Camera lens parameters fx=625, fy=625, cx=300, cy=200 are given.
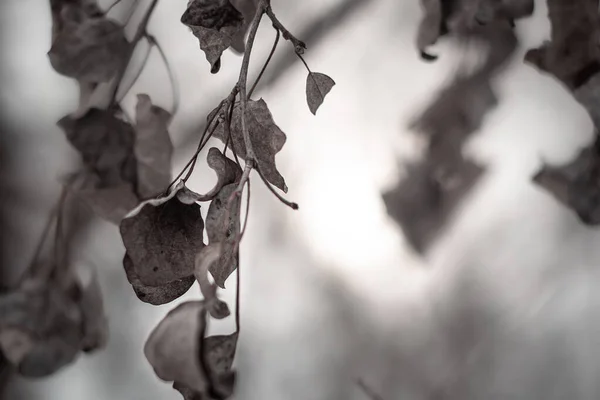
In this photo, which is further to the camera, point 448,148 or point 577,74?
point 448,148

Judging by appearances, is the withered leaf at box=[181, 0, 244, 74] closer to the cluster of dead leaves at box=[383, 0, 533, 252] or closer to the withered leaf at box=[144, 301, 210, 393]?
the withered leaf at box=[144, 301, 210, 393]

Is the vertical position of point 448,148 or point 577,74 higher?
point 577,74

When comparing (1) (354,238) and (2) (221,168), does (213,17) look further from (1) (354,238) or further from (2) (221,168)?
(1) (354,238)

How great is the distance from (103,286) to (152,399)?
0.43 ft

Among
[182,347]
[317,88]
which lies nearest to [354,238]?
[317,88]

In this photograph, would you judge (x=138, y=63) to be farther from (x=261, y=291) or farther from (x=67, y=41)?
(x=67, y=41)

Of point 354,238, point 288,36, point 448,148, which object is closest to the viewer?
point 288,36

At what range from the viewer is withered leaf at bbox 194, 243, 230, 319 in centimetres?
22

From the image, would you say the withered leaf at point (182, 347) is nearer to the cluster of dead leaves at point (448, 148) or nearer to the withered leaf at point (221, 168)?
the withered leaf at point (221, 168)

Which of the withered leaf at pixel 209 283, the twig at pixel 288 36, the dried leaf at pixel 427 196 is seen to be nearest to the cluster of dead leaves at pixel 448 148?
the dried leaf at pixel 427 196

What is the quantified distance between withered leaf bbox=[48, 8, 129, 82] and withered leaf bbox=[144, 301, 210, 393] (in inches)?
4.1

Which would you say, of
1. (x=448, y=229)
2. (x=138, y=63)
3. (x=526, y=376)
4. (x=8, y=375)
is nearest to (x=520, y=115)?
(x=448, y=229)

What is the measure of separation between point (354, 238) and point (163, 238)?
40cm

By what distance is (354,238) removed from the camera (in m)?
0.64
